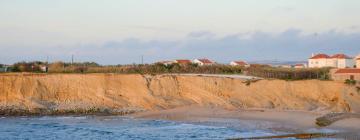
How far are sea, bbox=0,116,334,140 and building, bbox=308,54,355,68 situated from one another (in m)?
43.0

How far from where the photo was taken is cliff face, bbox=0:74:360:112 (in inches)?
1665

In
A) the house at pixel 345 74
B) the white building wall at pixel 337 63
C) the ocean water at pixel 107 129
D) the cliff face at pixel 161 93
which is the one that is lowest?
the ocean water at pixel 107 129

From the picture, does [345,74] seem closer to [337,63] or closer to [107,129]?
[337,63]

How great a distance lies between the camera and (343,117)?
1324 inches

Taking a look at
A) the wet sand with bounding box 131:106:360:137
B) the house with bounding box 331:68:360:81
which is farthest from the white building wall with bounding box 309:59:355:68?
the wet sand with bounding box 131:106:360:137

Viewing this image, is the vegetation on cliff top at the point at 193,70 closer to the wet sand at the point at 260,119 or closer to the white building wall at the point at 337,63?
the wet sand at the point at 260,119

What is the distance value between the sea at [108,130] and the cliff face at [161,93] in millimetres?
4335

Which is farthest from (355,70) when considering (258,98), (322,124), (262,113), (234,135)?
(234,135)

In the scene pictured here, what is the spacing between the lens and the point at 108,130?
32.0 m

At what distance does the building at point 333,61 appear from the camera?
75438mm

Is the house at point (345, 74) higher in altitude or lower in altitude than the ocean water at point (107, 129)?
higher

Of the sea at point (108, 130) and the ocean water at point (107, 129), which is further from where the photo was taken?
the ocean water at point (107, 129)

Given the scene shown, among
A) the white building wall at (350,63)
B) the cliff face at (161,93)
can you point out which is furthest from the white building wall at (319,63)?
the cliff face at (161,93)

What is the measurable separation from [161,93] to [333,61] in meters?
37.1
